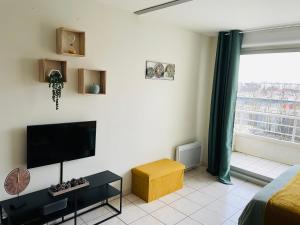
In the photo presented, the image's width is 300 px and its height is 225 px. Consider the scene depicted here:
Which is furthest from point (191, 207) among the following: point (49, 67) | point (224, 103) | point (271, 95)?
point (271, 95)

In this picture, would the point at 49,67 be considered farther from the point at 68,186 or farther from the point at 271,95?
the point at 271,95

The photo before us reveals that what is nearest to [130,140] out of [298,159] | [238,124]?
[238,124]

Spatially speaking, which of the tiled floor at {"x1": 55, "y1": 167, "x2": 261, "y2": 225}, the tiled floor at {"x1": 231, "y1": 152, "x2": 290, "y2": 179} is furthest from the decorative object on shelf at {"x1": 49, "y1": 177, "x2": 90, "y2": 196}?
the tiled floor at {"x1": 231, "y1": 152, "x2": 290, "y2": 179}

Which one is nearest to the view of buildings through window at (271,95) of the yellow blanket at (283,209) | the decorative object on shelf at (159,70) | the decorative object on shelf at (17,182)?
the decorative object on shelf at (159,70)

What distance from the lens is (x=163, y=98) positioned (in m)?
3.62

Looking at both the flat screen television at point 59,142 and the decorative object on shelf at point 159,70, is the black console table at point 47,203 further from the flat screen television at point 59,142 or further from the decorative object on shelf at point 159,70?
the decorative object on shelf at point 159,70

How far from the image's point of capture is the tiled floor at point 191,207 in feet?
9.00

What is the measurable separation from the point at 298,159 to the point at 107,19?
13.0ft

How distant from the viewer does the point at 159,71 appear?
3475 millimetres

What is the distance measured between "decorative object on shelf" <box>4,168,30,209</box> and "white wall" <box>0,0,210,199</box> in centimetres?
17

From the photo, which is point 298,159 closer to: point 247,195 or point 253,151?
point 253,151

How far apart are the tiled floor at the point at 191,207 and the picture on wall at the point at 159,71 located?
66.4 inches

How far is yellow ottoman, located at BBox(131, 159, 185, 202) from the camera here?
3.12 m

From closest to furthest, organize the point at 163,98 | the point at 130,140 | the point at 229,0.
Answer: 1. the point at 229,0
2. the point at 130,140
3. the point at 163,98
